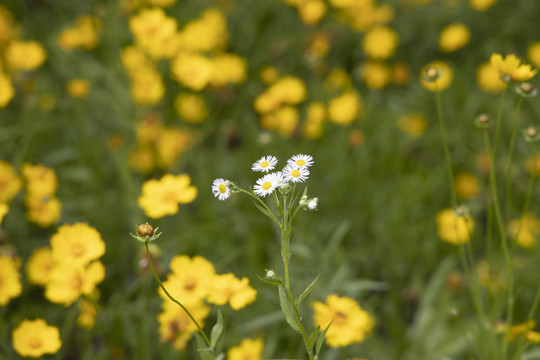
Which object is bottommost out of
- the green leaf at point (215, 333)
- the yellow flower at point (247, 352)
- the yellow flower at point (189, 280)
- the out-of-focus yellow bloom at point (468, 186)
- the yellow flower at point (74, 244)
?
the yellow flower at point (247, 352)

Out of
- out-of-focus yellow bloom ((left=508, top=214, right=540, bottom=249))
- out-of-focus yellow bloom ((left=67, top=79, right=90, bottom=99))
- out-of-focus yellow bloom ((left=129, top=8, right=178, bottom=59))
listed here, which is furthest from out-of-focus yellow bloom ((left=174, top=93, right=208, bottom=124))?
out-of-focus yellow bloom ((left=508, top=214, right=540, bottom=249))

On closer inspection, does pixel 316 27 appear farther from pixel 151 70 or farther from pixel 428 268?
pixel 428 268

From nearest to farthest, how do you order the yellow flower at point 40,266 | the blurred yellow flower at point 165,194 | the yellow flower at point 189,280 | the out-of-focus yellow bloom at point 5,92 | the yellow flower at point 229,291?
the yellow flower at point 229,291 < the yellow flower at point 189,280 < the blurred yellow flower at point 165,194 < the yellow flower at point 40,266 < the out-of-focus yellow bloom at point 5,92

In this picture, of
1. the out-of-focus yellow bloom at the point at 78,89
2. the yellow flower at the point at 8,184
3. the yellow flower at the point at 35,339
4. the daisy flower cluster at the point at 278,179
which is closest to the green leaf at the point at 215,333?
the daisy flower cluster at the point at 278,179

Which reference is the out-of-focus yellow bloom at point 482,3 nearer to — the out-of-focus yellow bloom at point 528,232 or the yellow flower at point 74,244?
the out-of-focus yellow bloom at point 528,232

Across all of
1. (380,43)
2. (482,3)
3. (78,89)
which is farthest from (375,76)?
(78,89)

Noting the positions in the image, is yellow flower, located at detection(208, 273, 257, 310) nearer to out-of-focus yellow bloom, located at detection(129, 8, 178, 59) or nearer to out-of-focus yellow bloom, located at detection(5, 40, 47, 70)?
out-of-focus yellow bloom, located at detection(129, 8, 178, 59)

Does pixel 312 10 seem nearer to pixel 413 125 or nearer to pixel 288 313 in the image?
pixel 413 125

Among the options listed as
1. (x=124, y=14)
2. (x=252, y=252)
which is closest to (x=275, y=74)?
(x=124, y=14)
